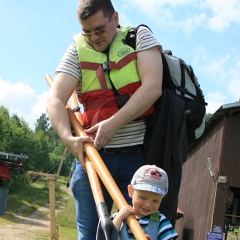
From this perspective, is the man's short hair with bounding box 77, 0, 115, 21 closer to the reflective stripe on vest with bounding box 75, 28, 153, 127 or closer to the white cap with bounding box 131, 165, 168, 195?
the reflective stripe on vest with bounding box 75, 28, 153, 127

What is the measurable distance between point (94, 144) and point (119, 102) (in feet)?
0.91

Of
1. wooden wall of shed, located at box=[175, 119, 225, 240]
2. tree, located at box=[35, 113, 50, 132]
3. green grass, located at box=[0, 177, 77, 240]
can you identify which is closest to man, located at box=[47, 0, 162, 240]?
wooden wall of shed, located at box=[175, 119, 225, 240]

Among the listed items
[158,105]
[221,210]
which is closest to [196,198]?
[221,210]

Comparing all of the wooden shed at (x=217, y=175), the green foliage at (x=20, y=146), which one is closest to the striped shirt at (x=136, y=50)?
the wooden shed at (x=217, y=175)

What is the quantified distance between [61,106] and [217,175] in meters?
18.4

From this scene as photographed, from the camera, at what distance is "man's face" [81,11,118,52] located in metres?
3.06

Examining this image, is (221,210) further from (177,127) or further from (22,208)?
(22,208)

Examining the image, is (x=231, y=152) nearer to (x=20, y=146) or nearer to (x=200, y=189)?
(x=200, y=189)

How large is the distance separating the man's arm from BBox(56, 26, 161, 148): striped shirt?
5 centimetres

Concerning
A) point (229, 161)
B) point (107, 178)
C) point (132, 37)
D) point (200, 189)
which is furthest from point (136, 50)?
point (200, 189)

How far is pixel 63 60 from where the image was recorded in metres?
3.24

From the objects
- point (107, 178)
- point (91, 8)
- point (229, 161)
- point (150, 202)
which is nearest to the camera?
point (107, 178)

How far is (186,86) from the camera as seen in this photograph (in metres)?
3.23

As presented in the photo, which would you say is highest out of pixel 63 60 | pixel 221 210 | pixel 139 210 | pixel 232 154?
pixel 232 154
